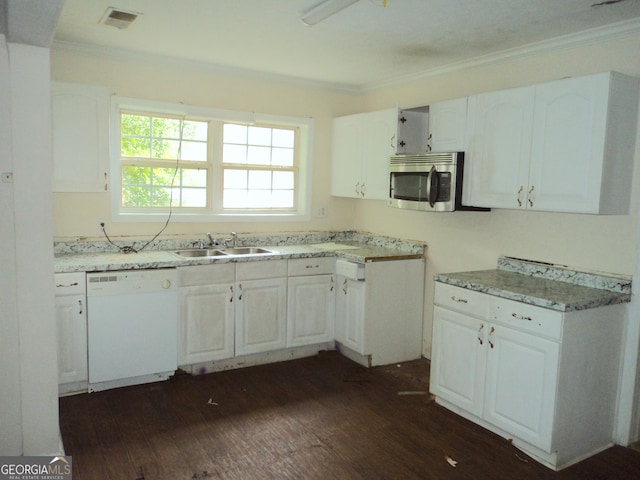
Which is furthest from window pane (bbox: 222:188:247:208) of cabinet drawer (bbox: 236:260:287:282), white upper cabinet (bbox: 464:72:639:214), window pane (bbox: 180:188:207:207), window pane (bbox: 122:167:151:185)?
white upper cabinet (bbox: 464:72:639:214)

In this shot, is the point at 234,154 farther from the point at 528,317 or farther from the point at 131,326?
the point at 528,317

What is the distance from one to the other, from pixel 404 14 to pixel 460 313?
1.84 meters

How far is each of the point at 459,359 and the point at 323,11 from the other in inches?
88.5

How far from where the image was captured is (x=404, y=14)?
9.22 feet

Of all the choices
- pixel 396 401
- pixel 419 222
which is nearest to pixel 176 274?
pixel 396 401

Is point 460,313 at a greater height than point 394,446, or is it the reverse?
point 460,313

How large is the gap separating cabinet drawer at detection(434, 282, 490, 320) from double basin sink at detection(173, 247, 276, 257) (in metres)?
1.56

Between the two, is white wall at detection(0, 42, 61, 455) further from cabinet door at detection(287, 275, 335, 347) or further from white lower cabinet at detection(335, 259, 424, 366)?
white lower cabinet at detection(335, 259, 424, 366)

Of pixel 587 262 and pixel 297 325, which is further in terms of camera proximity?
pixel 297 325

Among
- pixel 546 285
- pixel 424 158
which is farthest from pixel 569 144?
pixel 424 158

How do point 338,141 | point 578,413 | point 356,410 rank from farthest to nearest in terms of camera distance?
point 338,141 < point 356,410 < point 578,413

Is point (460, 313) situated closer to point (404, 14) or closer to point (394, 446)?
point (394, 446)

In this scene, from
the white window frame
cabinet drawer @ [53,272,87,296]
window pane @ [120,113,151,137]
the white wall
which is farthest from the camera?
window pane @ [120,113,151,137]

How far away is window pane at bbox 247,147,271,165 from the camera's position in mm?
4598
